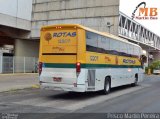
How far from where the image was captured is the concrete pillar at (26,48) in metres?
45.4

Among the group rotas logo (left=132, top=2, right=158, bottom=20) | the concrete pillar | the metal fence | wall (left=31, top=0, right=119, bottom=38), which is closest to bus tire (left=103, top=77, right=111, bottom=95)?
the metal fence

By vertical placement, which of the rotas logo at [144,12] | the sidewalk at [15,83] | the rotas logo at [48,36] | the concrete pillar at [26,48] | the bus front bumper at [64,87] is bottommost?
the sidewalk at [15,83]

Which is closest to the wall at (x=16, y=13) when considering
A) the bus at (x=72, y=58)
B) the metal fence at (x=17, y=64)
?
the metal fence at (x=17, y=64)

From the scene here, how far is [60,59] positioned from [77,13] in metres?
27.3

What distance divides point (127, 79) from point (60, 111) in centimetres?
1167

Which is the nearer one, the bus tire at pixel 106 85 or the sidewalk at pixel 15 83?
the bus tire at pixel 106 85

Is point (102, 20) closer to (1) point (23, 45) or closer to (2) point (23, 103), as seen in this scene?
(1) point (23, 45)

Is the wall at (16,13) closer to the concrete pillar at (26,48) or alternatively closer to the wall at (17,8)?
the wall at (17,8)

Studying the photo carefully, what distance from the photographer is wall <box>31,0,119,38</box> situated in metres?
39.9

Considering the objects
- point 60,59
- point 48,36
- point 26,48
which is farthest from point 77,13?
point 60,59

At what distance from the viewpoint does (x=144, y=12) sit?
72.0 metres

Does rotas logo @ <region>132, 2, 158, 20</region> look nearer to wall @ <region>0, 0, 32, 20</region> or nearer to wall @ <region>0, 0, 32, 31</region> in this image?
wall @ <region>0, 0, 32, 20</region>

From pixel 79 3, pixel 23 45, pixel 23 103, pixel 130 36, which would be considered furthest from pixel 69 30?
pixel 130 36

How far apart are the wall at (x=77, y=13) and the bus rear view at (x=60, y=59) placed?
2397 cm
